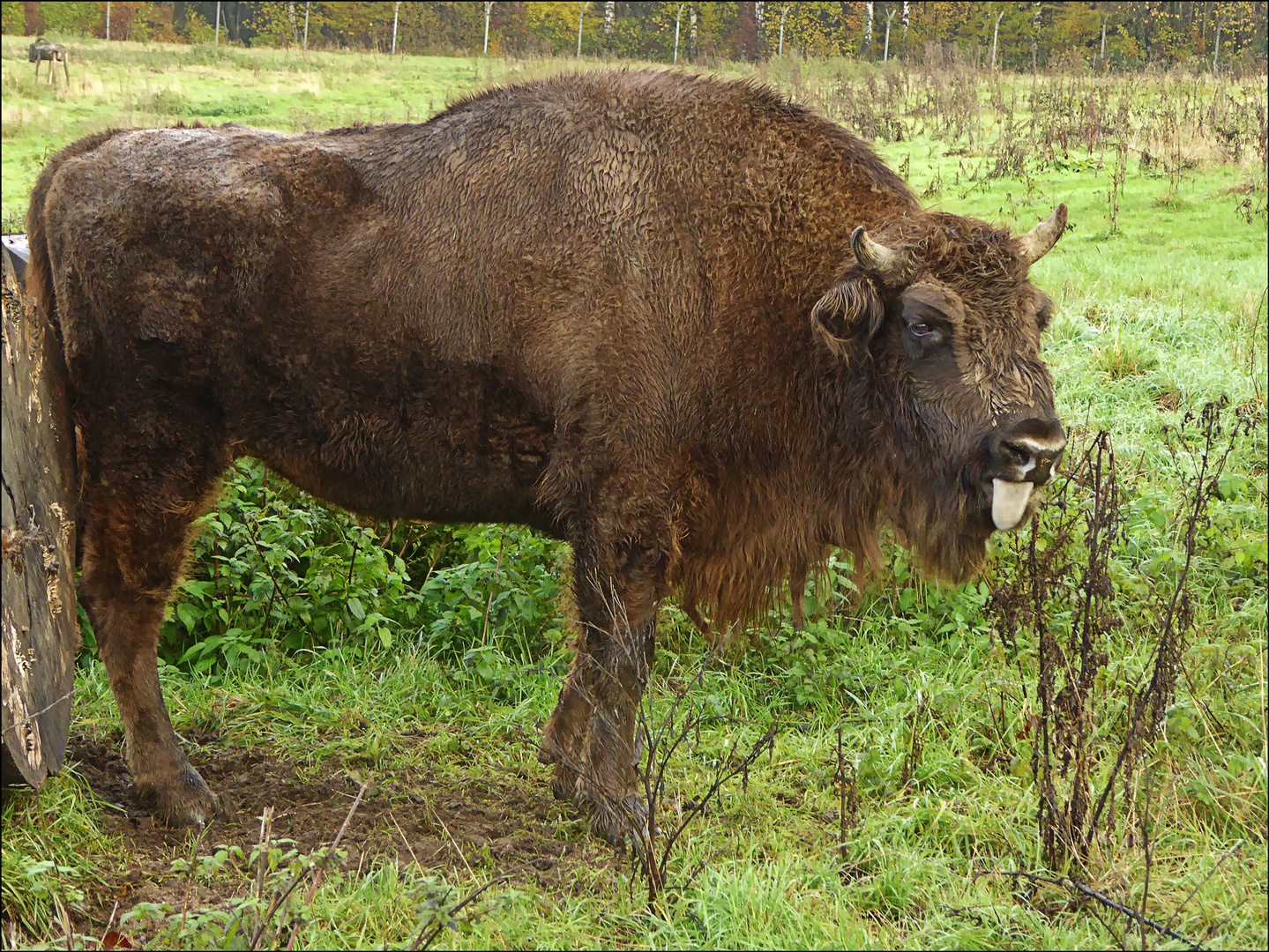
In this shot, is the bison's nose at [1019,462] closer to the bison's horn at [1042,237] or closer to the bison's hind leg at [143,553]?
the bison's horn at [1042,237]

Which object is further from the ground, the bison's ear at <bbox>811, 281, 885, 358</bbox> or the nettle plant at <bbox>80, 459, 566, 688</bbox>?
the bison's ear at <bbox>811, 281, 885, 358</bbox>

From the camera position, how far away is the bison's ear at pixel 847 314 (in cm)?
346

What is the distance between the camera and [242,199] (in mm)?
3848

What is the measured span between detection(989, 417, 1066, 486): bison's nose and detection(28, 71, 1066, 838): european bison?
101 mm

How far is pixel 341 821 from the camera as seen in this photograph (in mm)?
3840

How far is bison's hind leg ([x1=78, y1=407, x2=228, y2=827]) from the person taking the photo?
3875 mm

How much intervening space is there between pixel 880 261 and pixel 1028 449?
0.72 metres

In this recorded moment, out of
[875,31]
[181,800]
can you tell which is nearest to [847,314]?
[181,800]

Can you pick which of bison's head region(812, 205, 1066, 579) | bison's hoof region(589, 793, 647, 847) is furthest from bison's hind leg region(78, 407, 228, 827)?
bison's head region(812, 205, 1066, 579)

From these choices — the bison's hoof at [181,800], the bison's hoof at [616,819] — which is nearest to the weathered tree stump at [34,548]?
the bison's hoof at [181,800]

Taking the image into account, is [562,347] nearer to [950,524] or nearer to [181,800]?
[950,524]

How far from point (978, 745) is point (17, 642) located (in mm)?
3164

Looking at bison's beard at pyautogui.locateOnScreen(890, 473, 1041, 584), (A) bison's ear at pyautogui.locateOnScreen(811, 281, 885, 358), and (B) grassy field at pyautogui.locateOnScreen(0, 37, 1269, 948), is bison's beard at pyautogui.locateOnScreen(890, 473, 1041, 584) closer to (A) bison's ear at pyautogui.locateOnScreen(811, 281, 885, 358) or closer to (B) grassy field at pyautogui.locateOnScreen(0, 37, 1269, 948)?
(B) grassy field at pyautogui.locateOnScreen(0, 37, 1269, 948)

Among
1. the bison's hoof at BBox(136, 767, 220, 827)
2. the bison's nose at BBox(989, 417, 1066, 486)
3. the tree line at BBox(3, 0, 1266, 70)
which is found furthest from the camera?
the tree line at BBox(3, 0, 1266, 70)
